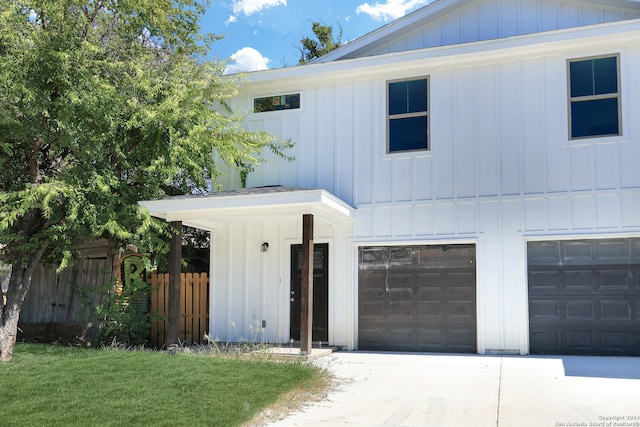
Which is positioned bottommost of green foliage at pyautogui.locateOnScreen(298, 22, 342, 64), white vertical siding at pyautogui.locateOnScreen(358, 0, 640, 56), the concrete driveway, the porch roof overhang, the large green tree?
the concrete driveway

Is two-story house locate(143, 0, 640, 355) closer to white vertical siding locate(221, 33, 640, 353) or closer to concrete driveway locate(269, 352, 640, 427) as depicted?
white vertical siding locate(221, 33, 640, 353)

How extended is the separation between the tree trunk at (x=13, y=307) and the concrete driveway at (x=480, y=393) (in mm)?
5294

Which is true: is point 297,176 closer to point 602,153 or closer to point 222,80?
point 222,80

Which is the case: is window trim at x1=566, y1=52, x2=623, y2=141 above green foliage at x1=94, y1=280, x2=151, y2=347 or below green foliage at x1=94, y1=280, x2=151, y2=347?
above

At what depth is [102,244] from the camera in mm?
13531

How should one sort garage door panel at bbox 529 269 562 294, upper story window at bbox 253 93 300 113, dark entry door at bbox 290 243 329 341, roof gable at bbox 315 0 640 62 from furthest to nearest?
upper story window at bbox 253 93 300 113
dark entry door at bbox 290 243 329 341
roof gable at bbox 315 0 640 62
garage door panel at bbox 529 269 562 294

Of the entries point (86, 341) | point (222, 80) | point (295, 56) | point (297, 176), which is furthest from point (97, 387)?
point (295, 56)

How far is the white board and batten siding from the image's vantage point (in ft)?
36.7

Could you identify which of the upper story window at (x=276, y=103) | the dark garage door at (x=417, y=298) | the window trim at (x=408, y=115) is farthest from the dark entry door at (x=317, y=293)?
the upper story window at (x=276, y=103)

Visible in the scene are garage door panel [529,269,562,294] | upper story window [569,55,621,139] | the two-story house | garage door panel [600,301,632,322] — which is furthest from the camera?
garage door panel [529,269,562,294]

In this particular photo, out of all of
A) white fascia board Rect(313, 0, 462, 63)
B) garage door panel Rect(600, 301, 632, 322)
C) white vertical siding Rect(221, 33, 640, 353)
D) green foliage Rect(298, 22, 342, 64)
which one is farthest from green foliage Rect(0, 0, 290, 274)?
green foliage Rect(298, 22, 342, 64)

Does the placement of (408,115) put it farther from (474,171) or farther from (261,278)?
(261,278)

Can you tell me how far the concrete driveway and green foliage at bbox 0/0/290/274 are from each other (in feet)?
15.5

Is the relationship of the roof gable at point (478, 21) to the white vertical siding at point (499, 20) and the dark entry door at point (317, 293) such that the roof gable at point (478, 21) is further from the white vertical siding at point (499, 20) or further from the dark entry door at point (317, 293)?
the dark entry door at point (317, 293)
